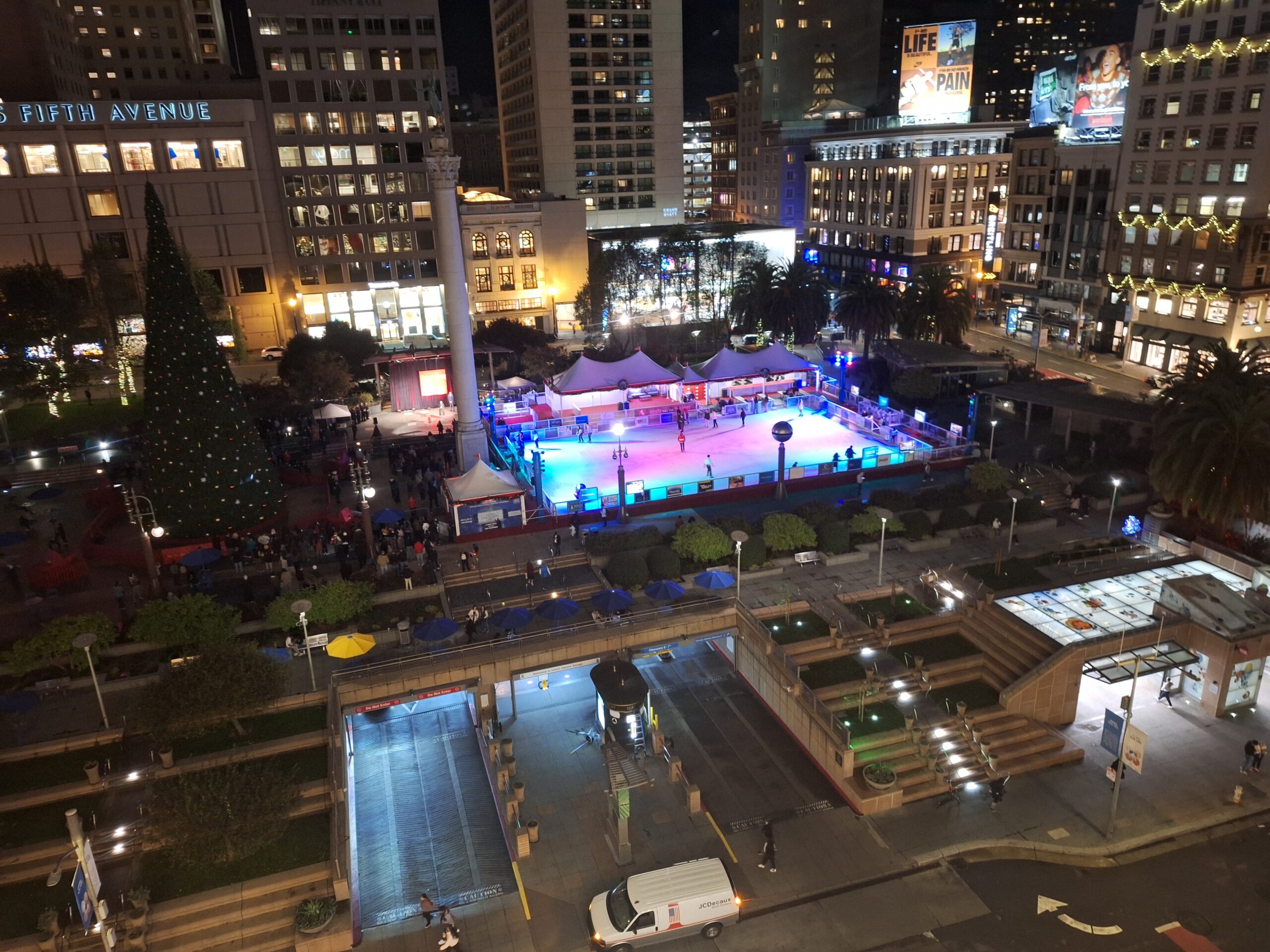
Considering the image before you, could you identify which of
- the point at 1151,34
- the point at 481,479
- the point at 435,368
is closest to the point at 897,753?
the point at 481,479

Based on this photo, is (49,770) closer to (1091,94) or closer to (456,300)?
(456,300)

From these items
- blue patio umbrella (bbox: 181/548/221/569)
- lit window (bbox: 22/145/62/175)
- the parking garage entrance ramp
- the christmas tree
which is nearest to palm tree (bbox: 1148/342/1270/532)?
the parking garage entrance ramp

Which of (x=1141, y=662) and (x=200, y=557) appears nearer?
(x=1141, y=662)

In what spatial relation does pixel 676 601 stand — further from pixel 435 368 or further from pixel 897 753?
pixel 435 368

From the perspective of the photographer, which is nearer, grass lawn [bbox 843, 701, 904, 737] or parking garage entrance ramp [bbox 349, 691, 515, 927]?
parking garage entrance ramp [bbox 349, 691, 515, 927]

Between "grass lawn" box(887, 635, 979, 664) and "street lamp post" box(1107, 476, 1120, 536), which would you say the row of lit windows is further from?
"street lamp post" box(1107, 476, 1120, 536)

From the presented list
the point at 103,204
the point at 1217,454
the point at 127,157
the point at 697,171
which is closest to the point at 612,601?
the point at 1217,454

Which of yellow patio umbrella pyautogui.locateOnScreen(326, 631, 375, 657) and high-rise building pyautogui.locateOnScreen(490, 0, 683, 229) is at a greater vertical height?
high-rise building pyautogui.locateOnScreen(490, 0, 683, 229)
